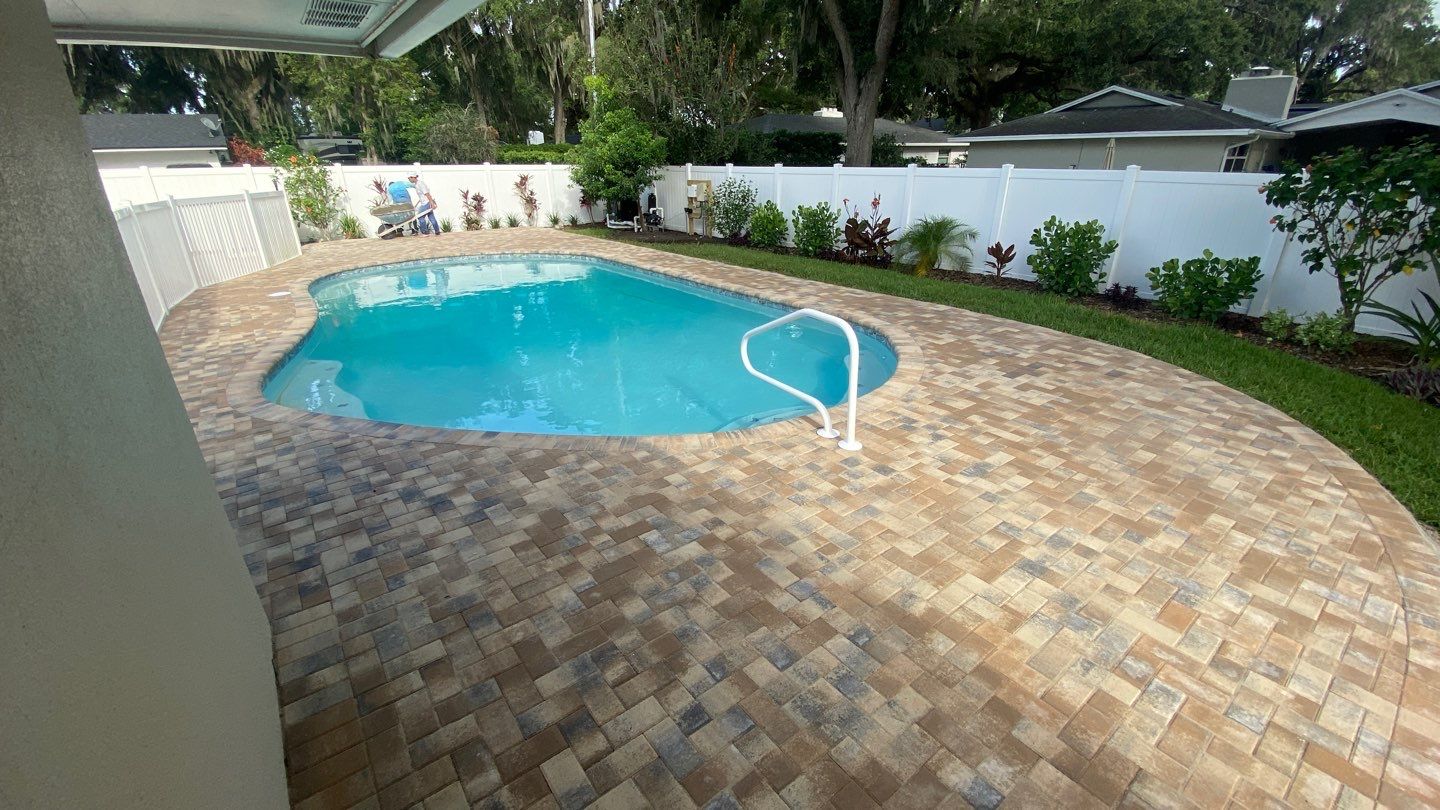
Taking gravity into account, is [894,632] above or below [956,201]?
below

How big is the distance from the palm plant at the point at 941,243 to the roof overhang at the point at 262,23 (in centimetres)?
760

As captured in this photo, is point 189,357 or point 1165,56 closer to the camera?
point 189,357

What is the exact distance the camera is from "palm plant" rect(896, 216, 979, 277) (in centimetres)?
976

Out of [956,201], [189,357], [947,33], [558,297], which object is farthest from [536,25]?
[189,357]

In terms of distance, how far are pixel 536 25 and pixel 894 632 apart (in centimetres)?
2753

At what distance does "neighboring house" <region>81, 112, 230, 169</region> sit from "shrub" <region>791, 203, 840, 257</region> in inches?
820

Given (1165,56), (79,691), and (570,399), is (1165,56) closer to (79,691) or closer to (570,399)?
(570,399)

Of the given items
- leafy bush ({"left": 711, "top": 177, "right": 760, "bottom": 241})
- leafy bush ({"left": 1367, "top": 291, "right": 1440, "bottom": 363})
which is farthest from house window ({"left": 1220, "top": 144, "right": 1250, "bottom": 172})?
leafy bush ({"left": 711, "top": 177, "right": 760, "bottom": 241})

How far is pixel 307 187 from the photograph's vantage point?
1395 centimetres

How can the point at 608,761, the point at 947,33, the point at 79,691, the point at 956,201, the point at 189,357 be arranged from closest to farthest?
the point at 79,691 → the point at 608,761 → the point at 189,357 → the point at 956,201 → the point at 947,33

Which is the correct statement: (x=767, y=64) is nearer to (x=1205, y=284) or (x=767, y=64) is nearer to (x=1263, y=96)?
(x=1263, y=96)

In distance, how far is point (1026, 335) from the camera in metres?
6.71

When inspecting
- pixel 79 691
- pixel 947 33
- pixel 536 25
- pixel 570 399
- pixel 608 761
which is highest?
pixel 536 25

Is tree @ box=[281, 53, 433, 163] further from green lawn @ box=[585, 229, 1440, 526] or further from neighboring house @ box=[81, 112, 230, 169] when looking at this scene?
green lawn @ box=[585, 229, 1440, 526]
